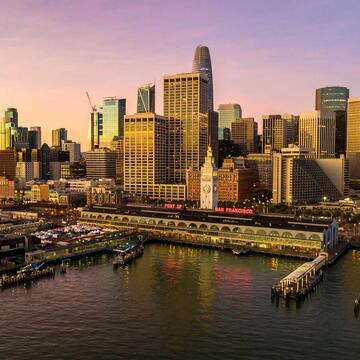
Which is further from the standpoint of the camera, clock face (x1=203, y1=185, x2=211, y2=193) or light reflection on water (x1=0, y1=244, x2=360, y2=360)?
clock face (x1=203, y1=185, x2=211, y2=193)

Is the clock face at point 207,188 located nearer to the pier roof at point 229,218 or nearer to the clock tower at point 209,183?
the clock tower at point 209,183

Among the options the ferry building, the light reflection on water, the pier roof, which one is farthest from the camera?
the pier roof

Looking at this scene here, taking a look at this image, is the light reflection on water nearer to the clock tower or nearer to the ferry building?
the ferry building

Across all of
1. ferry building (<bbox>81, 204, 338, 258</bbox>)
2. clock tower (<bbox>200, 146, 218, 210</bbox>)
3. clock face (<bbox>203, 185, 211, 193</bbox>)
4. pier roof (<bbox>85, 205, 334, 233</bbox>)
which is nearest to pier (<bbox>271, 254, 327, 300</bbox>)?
ferry building (<bbox>81, 204, 338, 258</bbox>)

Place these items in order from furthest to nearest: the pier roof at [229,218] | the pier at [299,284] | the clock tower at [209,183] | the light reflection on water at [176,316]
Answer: the clock tower at [209,183] < the pier roof at [229,218] < the pier at [299,284] < the light reflection on water at [176,316]

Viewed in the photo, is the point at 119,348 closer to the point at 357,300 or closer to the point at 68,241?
the point at 357,300

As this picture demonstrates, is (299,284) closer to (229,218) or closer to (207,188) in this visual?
(229,218)

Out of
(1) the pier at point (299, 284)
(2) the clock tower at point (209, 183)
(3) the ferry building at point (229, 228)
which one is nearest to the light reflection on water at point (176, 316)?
(1) the pier at point (299, 284)
